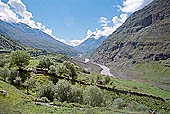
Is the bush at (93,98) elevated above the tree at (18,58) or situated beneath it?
situated beneath

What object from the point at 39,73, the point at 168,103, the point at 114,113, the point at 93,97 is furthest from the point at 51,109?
the point at 168,103

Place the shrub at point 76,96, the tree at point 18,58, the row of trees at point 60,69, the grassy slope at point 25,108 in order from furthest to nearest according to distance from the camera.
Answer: the row of trees at point 60,69
the tree at point 18,58
the shrub at point 76,96
the grassy slope at point 25,108

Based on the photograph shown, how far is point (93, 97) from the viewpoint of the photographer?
51.1m

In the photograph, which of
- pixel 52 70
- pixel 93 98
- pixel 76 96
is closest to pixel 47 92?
pixel 76 96

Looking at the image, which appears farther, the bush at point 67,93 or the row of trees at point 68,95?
the bush at point 67,93

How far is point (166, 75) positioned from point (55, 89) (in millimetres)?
160178

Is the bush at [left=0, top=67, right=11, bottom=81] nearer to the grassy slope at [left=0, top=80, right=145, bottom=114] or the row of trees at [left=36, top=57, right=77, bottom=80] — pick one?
the row of trees at [left=36, top=57, right=77, bottom=80]

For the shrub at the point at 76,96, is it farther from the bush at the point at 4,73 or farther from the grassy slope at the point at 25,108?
the bush at the point at 4,73

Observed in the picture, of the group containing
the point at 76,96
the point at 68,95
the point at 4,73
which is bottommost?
the point at 76,96

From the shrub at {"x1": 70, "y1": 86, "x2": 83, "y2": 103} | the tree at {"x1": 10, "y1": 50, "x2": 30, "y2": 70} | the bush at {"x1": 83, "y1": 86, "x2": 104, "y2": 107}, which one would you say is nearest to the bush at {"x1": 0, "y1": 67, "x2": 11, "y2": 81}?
the tree at {"x1": 10, "y1": 50, "x2": 30, "y2": 70}

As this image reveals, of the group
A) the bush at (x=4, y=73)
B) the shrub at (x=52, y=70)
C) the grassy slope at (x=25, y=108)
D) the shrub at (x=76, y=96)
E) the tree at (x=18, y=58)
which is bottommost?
Result: the grassy slope at (x=25, y=108)

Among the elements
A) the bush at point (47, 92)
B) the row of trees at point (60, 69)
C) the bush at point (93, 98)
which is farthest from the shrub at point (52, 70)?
the bush at point (93, 98)

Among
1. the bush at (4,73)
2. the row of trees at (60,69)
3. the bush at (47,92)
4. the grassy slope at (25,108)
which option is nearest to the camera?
the grassy slope at (25,108)

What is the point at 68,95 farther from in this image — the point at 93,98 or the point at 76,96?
the point at 93,98
